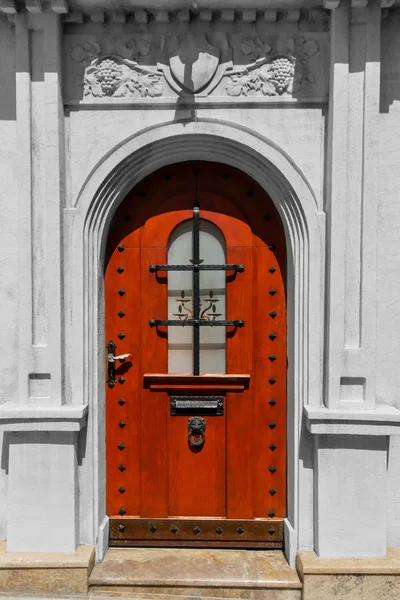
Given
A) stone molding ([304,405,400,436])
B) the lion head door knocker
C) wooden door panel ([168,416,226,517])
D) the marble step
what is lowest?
the marble step

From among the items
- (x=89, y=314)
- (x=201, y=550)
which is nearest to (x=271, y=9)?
(x=89, y=314)

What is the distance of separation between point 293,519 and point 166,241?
223 centimetres

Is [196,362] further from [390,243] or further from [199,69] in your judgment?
[199,69]

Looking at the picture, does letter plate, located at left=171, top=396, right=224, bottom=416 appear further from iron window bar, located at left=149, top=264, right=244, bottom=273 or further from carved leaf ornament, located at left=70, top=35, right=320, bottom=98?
carved leaf ornament, located at left=70, top=35, right=320, bottom=98

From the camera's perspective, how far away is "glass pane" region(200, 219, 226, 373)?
383 centimetres

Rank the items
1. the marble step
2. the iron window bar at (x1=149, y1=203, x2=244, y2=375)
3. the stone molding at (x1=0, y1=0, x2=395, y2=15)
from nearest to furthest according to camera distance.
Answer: the stone molding at (x1=0, y1=0, x2=395, y2=15) < the marble step < the iron window bar at (x1=149, y1=203, x2=244, y2=375)

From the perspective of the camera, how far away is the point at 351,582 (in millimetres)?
3408

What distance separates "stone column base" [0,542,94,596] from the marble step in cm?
12

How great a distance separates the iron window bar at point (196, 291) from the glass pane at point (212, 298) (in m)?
0.05

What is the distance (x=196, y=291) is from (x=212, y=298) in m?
0.14

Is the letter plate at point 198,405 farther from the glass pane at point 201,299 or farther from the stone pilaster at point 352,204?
the stone pilaster at point 352,204

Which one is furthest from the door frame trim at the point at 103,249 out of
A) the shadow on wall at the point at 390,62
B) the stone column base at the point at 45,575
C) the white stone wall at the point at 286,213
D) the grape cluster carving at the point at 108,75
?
the shadow on wall at the point at 390,62

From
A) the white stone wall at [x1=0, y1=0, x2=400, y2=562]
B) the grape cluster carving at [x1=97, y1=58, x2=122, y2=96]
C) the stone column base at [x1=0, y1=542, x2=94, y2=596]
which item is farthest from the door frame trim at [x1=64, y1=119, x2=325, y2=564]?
the grape cluster carving at [x1=97, y1=58, x2=122, y2=96]

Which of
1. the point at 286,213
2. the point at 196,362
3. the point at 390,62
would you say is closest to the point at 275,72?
the point at 390,62
